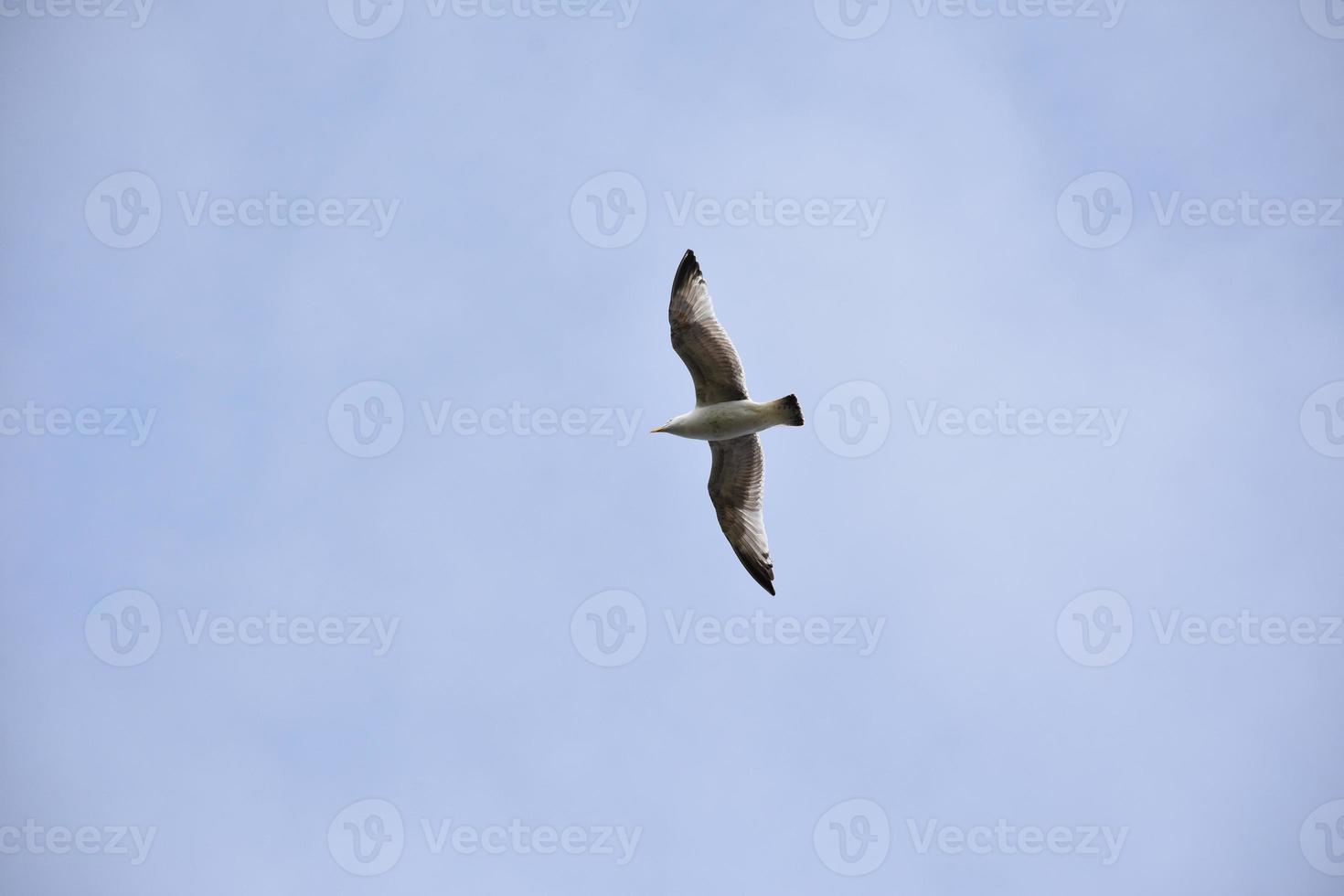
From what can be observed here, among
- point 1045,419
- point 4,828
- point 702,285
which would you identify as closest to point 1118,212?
point 1045,419

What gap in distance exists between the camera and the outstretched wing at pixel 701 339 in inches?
523

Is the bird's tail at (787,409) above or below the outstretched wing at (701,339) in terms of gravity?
below

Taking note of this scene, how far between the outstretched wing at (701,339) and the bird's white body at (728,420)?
0.24 metres

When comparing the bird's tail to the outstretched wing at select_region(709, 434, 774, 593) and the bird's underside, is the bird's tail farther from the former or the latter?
the outstretched wing at select_region(709, 434, 774, 593)

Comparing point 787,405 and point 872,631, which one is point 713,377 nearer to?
point 787,405

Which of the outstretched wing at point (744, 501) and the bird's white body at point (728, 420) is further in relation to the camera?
the outstretched wing at point (744, 501)

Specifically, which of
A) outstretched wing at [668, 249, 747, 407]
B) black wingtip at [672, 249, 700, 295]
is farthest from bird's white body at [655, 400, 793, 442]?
black wingtip at [672, 249, 700, 295]

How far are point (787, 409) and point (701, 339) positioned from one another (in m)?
1.33

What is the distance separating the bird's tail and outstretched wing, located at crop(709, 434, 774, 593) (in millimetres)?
1101

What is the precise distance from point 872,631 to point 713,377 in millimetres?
6623

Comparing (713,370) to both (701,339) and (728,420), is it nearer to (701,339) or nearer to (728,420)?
(701,339)

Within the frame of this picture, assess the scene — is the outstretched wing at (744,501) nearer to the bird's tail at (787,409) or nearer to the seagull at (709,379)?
the seagull at (709,379)

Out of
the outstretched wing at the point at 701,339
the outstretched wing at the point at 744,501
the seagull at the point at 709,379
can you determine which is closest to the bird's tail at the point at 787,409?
the seagull at the point at 709,379

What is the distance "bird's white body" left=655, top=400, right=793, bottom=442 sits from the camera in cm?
1317
